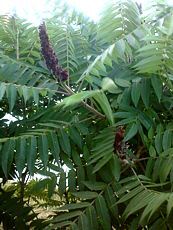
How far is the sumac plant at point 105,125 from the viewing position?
96 centimetres

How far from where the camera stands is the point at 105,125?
116cm

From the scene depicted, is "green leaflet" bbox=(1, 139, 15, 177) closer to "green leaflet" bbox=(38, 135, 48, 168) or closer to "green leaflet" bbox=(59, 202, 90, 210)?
"green leaflet" bbox=(38, 135, 48, 168)

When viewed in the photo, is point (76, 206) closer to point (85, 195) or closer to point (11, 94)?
point (85, 195)

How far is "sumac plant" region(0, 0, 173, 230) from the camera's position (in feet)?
3.16

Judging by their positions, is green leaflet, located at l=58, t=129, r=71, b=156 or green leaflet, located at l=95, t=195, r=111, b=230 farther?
green leaflet, located at l=58, t=129, r=71, b=156

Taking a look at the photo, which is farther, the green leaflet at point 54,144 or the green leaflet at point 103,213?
the green leaflet at point 54,144

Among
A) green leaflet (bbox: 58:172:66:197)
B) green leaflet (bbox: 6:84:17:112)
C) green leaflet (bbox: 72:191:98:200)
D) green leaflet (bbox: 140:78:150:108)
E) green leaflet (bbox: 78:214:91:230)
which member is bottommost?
green leaflet (bbox: 78:214:91:230)

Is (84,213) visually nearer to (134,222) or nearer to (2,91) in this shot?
(134,222)

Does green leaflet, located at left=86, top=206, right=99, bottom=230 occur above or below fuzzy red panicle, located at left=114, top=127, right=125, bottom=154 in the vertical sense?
below

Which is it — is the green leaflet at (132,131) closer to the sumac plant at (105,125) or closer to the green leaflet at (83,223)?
the sumac plant at (105,125)

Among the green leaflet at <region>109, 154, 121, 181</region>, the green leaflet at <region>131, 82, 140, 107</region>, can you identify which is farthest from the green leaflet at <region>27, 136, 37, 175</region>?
the green leaflet at <region>131, 82, 140, 107</region>

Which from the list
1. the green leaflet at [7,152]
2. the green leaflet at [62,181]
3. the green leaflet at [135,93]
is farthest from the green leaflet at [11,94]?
the green leaflet at [135,93]

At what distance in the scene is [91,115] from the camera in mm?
1164

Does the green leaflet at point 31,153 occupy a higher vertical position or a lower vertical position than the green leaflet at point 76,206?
higher
